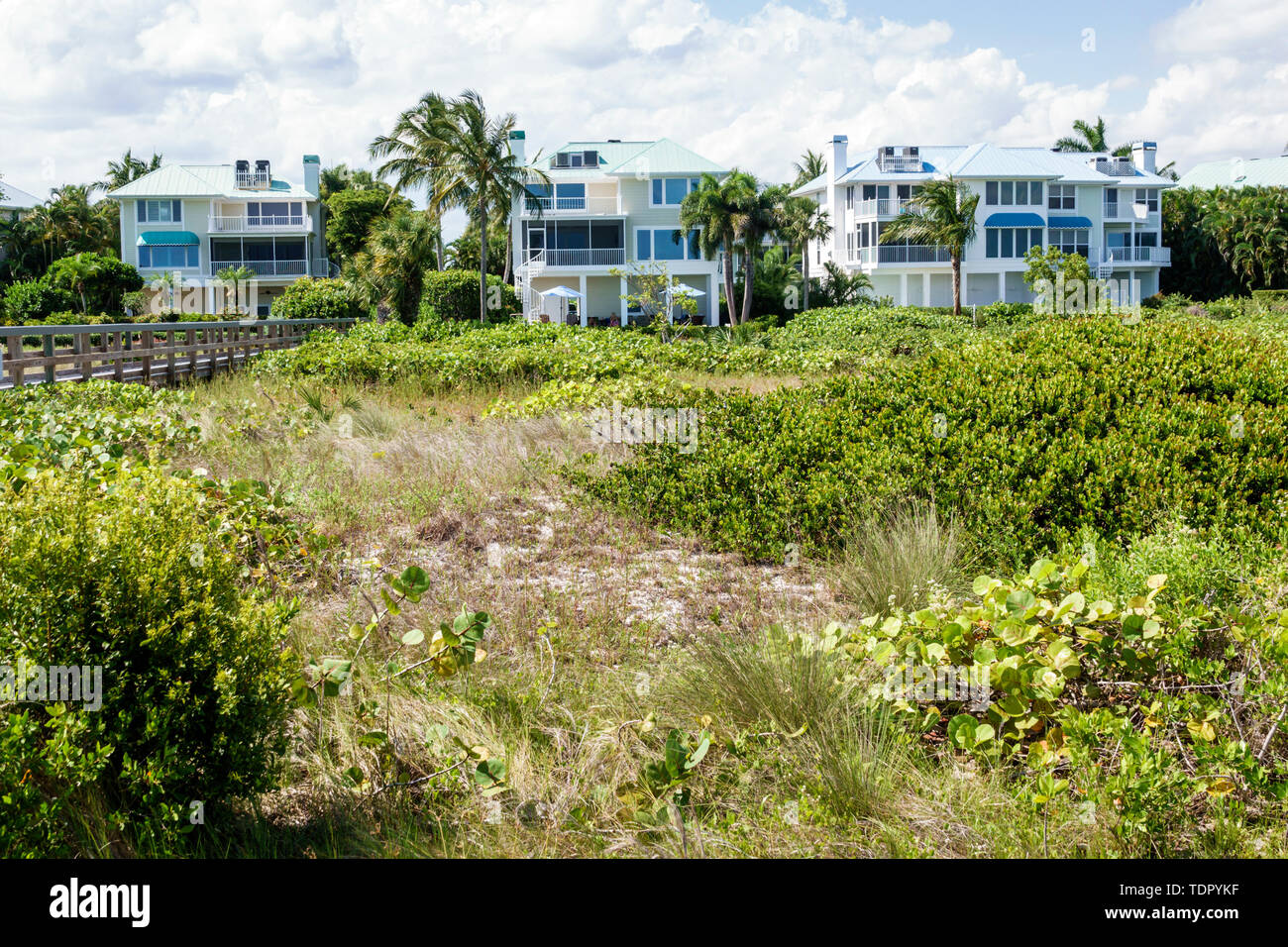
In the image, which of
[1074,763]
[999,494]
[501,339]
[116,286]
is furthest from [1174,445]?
[116,286]

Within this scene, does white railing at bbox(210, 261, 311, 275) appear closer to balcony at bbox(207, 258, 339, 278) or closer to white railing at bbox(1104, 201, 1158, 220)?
balcony at bbox(207, 258, 339, 278)

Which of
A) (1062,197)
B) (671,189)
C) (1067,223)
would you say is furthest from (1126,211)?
(671,189)

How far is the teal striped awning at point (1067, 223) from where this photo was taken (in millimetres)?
57000

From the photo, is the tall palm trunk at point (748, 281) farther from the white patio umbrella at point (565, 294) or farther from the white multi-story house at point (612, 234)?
the white patio umbrella at point (565, 294)

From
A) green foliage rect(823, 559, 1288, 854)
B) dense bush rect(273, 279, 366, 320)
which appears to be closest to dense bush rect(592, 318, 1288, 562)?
green foliage rect(823, 559, 1288, 854)

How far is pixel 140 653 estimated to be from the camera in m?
3.39

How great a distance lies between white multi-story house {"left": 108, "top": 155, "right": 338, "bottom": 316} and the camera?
195 ft

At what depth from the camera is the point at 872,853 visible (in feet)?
11.3

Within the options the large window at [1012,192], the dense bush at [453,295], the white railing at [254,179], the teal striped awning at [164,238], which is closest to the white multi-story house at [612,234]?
the large window at [1012,192]

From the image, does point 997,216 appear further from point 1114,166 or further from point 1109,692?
point 1109,692

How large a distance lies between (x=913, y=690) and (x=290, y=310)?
34446mm

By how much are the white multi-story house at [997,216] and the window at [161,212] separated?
35.0 metres

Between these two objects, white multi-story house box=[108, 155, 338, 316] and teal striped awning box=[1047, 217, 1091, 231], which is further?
white multi-story house box=[108, 155, 338, 316]
